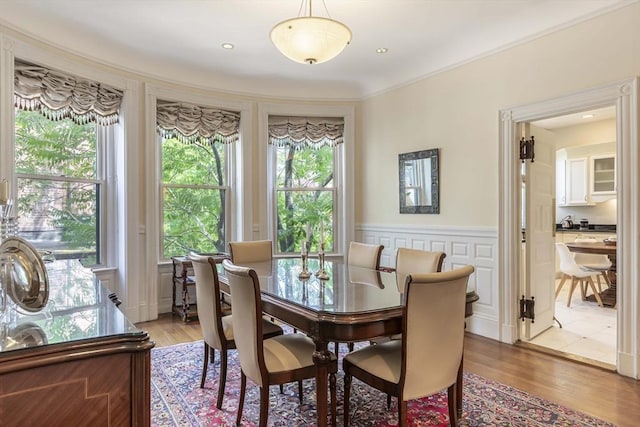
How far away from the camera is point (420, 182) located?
436cm

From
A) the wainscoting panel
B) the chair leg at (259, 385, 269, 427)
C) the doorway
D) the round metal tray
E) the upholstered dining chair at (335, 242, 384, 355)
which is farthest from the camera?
the doorway

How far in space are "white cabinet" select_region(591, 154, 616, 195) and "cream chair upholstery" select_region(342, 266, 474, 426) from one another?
6.23 meters

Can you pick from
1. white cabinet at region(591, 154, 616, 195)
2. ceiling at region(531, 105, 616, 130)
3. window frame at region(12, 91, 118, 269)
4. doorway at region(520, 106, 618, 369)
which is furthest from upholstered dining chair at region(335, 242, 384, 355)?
white cabinet at region(591, 154, 616, 195)

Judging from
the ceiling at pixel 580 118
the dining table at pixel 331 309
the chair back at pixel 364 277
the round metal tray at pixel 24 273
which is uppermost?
the ceiling at pixel 580 118

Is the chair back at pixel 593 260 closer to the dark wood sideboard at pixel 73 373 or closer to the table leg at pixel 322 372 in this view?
the table leg at pixel 322 372

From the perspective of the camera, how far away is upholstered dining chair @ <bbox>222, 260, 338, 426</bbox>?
1919 millimetres

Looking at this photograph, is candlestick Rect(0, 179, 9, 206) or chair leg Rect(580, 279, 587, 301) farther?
chair leg Rect(580, 279, 587, 301)

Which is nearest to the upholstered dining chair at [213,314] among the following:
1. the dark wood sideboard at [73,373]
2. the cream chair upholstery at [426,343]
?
the cream chair upholstery at [426,343]

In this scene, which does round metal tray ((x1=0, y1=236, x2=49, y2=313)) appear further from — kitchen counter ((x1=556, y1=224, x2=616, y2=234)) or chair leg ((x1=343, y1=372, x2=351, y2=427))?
kitchen counter ((x1=556, y1=224, x2=616, y2=234))

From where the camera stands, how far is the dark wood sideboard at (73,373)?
0.95 metres

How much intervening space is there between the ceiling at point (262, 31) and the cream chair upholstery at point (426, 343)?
2.38 meters

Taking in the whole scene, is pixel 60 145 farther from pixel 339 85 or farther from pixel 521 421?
pixel 521 421

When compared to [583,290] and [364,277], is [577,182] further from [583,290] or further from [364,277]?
[364,277]

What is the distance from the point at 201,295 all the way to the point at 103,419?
147 cm
